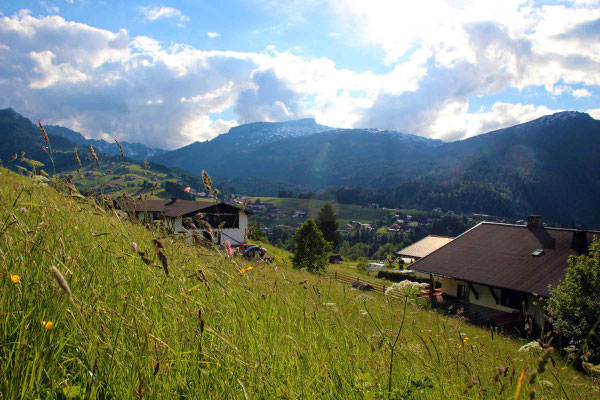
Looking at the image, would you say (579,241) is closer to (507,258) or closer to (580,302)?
(507,258)

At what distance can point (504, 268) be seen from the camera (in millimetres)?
31891

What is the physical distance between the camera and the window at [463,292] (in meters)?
34.0

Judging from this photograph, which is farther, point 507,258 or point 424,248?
point 424,248

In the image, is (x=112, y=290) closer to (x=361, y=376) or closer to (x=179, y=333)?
(x=179, y=333)

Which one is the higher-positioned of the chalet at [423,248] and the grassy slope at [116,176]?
the grassy slope at [116,176]

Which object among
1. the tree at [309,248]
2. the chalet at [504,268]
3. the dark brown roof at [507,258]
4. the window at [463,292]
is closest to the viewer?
the chalet at [504,268]

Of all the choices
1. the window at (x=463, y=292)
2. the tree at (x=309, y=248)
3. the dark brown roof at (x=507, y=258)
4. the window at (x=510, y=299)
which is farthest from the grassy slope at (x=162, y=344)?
the tree at (x=309, y=248)

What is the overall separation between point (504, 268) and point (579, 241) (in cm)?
728

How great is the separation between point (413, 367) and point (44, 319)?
8.53ft

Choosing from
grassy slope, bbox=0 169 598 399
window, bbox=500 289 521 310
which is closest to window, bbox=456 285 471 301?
window, bbox=500 289 521 310

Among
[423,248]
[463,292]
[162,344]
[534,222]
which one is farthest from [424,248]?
[162,344]

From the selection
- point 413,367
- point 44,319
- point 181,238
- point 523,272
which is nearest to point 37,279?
point 44,319

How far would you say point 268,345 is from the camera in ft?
8.55

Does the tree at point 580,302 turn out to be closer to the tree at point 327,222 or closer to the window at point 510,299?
the window at point 510,299
